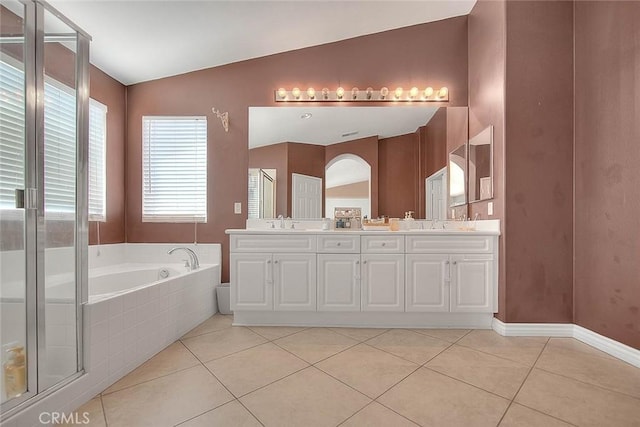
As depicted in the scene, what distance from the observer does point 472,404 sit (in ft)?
4.45

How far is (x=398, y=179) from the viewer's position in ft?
9.42

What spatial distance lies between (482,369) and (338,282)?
1.12m

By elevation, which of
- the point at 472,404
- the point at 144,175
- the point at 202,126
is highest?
the point at 202,126

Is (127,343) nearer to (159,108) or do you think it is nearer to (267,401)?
(267,401)

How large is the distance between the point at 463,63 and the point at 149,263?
3.82 m

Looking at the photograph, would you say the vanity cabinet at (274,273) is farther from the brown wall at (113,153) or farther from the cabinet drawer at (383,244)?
the brown wall at (113,153)

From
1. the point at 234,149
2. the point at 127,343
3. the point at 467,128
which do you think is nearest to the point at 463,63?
the point at 467,128

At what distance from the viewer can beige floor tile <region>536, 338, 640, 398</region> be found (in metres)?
1.54

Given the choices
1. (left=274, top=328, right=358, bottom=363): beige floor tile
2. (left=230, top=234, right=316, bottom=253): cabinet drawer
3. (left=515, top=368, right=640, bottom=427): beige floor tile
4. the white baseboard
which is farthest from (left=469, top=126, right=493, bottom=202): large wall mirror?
(left=274, top=328, right=358, bottom=363): beige floor tile

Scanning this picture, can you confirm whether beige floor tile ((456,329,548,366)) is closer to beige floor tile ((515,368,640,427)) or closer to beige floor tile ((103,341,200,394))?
beige floor tile ((515,368,640,427))

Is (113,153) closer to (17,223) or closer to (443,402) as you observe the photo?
(17,223)

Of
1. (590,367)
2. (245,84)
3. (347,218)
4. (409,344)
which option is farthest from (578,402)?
(245,84)

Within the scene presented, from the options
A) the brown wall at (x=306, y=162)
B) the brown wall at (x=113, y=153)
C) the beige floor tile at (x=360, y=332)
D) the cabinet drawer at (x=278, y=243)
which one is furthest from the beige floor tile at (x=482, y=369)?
the brown wall at (x=113, y=153)

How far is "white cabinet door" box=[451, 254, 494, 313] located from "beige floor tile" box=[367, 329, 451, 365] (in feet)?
1.28
